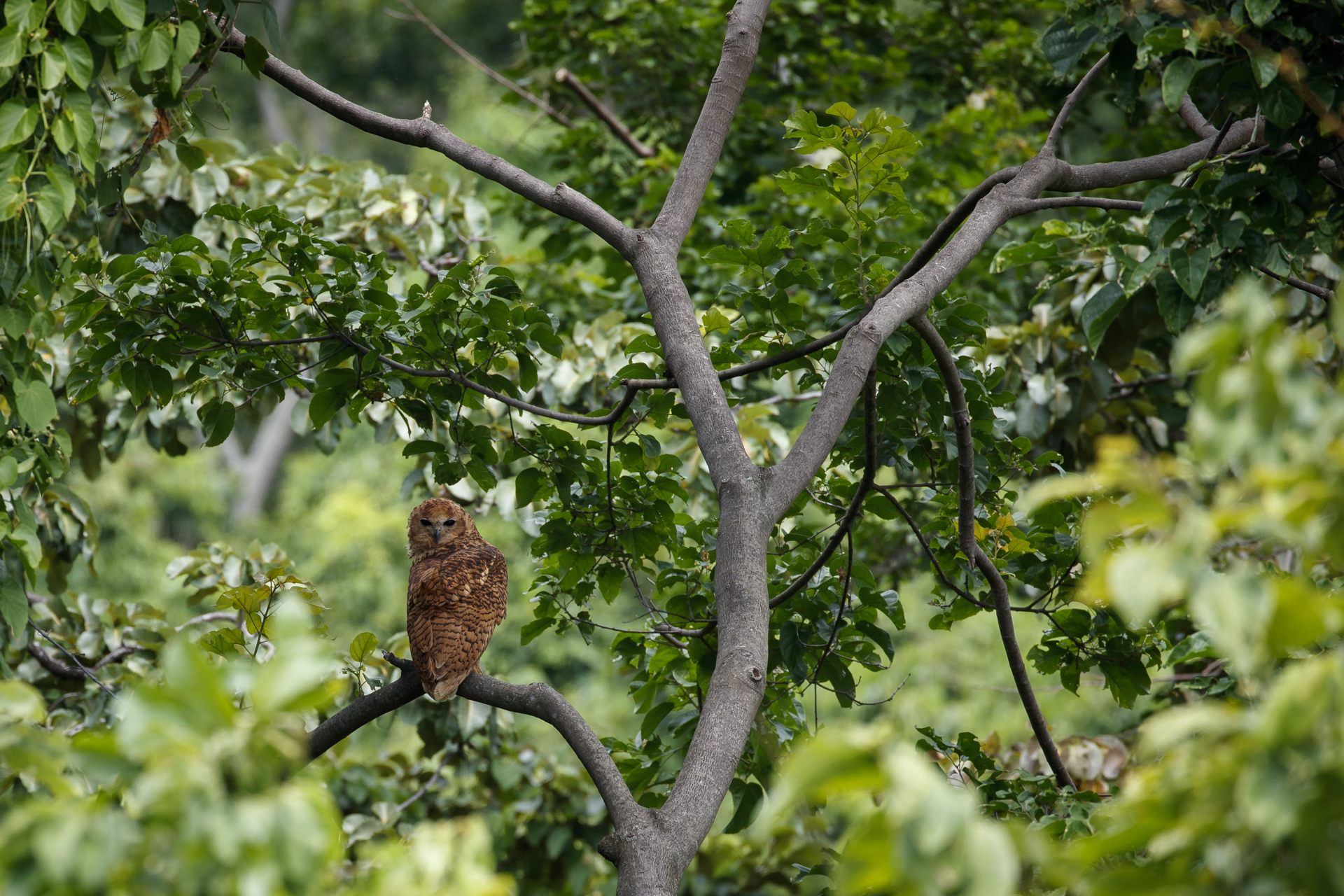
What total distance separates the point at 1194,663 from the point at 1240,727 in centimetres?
355

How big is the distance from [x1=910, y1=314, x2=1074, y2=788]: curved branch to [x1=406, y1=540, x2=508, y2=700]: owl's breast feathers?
122cm

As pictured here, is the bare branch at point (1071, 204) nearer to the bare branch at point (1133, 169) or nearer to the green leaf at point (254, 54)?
the bare branch at point (1133, 169)

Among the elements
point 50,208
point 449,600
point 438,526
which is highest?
point 438,526

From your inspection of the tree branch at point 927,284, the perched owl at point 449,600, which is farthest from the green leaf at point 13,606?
the tree branch at point 927,284

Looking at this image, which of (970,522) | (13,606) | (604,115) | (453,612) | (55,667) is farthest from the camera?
(604,115)

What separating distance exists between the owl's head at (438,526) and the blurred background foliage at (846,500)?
144 mm

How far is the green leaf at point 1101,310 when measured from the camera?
2.00 meters

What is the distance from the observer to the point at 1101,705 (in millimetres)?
8125

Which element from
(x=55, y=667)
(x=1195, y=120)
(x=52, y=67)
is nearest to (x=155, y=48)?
(x=52, y=67)

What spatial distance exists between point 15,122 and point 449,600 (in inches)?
64.4

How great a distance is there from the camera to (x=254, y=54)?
1.96m

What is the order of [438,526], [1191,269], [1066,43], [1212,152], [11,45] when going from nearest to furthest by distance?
[11,45]
[1191,269]
[1066,43]
[1212,152]
[438,526]

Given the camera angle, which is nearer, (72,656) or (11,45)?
(11,45)

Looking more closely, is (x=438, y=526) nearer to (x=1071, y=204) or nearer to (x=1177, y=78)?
(x=1071, y=204)
